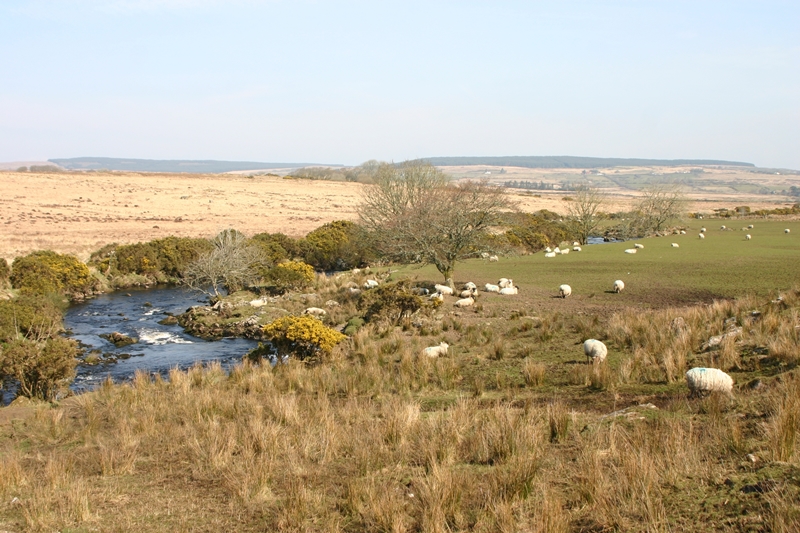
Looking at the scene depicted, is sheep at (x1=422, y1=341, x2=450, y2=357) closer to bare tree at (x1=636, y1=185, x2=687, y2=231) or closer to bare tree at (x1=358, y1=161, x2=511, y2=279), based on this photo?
bare tree at (x1=358, y1=161, x2=511, y2=279)

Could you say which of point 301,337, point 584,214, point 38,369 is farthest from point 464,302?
point 584,214

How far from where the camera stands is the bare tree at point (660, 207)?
55.6 metres

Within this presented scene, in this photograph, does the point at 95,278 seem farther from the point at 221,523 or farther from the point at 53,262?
the point at 221,523

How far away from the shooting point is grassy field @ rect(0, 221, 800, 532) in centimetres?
550

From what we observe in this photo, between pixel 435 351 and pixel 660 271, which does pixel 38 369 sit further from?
pixel 660 271

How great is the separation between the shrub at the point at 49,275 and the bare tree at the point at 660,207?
46.5 meters

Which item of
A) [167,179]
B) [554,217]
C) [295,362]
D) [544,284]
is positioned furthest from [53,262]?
[167,179]

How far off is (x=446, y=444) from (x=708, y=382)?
401 cm

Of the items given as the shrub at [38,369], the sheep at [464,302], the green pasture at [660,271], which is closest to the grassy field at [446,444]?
the shrub at [38,369]

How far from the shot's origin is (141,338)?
21.9 m

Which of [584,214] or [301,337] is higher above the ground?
[584,214]

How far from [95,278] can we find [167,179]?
5815cm

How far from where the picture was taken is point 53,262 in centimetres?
2958

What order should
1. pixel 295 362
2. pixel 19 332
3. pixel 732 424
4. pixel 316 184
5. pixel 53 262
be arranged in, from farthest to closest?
pixel 316 184, pixel 53 262, pixel 19 332, pixel 295 362, pixel 732 424
